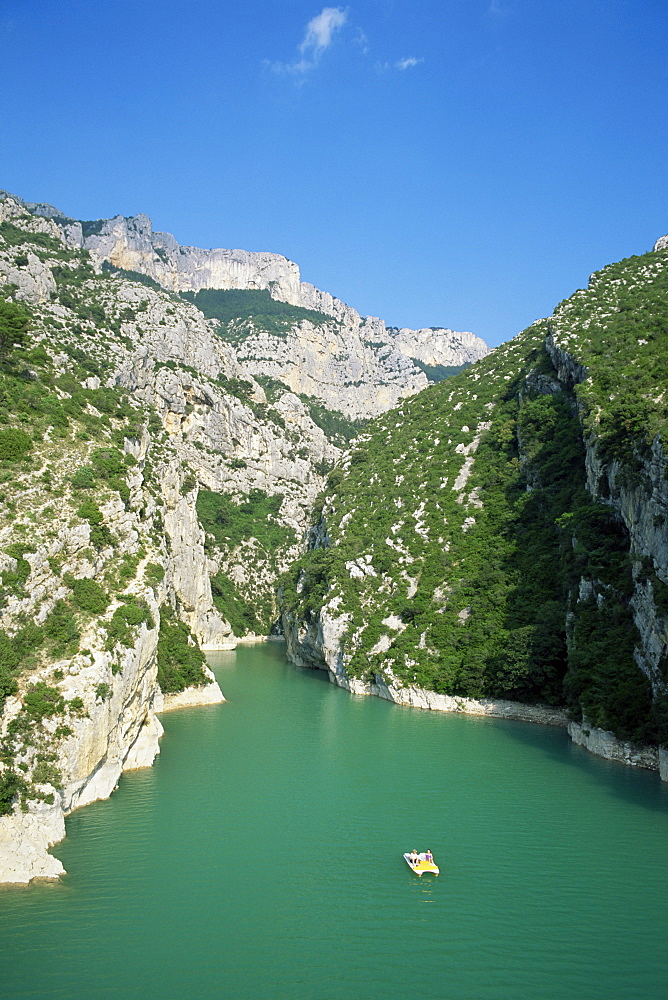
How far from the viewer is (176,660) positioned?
1815 inches

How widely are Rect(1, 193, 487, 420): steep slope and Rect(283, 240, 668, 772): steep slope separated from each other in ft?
244

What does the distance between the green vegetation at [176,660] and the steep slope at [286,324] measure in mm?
95340

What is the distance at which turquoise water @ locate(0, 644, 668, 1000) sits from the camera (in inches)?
589

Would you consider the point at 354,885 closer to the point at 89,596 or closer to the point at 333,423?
the point at 89,596

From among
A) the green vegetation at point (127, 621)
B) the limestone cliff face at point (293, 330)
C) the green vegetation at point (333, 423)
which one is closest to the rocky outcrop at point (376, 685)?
the green vegetation at point (127, 621)

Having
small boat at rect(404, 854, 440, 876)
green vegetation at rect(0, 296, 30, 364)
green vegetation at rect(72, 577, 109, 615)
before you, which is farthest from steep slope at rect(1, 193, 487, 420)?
small boat at rect(404, 854, 440, 876)

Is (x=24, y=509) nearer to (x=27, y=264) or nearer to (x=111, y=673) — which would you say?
(x=111, y=673)

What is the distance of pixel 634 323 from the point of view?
53.6 metres

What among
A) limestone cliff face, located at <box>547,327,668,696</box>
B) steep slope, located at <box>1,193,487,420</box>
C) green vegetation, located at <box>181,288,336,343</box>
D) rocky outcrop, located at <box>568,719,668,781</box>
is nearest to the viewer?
rocky outcrop, located at <box>568,719,668,781</box>

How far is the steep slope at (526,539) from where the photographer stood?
1380 inches

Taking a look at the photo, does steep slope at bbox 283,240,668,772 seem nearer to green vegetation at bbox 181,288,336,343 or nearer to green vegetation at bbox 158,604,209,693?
green vegetation at bbox 158,604,209,693

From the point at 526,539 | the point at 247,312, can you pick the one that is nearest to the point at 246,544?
the point at 526,539

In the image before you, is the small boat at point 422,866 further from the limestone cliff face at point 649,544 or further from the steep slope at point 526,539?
the limestone cliff face at point 649,544

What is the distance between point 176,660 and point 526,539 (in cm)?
2710
